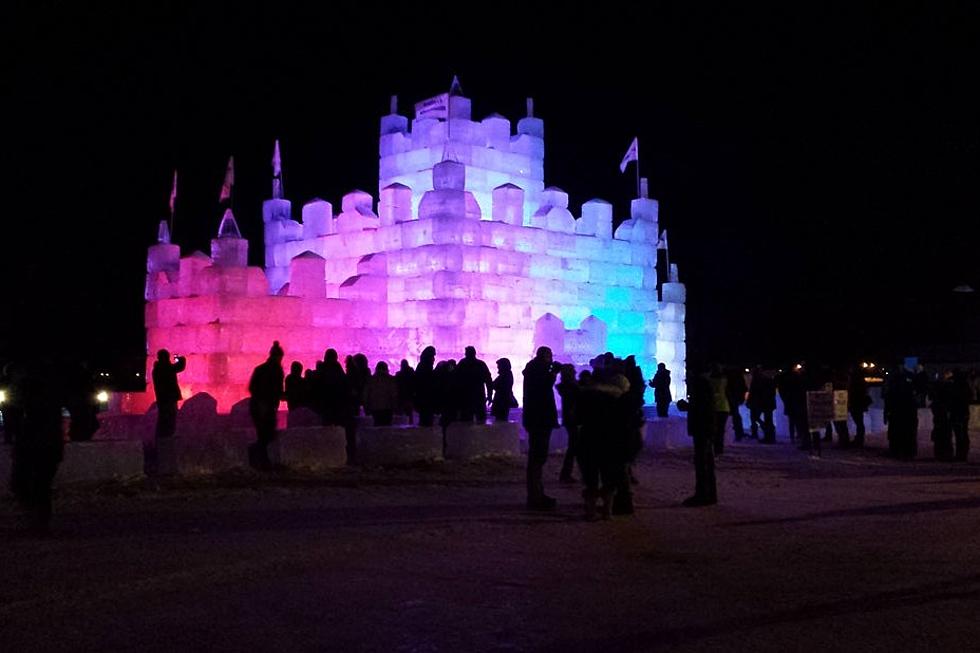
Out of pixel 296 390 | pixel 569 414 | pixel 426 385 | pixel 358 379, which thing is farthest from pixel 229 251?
pixel 569 414

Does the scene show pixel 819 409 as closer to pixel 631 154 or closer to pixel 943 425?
pixel 943 425

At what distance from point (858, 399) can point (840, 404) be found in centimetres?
110

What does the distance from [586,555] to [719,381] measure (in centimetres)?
801

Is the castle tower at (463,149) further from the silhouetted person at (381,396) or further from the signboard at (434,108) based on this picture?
the silhouetted person at (381,396)

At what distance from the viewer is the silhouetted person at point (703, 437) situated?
36.5 ft

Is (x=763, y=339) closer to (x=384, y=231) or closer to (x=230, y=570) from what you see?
(x=384, y=231)

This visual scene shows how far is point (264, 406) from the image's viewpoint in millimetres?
13078

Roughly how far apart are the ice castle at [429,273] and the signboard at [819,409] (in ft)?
24.4

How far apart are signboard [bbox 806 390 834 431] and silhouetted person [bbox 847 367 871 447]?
1732mm

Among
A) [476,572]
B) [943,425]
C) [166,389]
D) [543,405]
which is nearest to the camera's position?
[476,572]

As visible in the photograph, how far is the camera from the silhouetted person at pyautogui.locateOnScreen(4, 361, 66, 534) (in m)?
8.67

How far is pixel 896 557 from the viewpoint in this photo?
8062 mm

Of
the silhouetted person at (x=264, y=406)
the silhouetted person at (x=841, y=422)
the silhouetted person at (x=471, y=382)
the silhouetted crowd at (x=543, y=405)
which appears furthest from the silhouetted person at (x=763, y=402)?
the silhouetted person at (x=264, y=406)

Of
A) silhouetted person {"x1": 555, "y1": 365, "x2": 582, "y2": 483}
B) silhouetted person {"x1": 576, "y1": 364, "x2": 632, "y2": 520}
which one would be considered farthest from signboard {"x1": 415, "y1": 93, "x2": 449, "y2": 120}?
silhouetted person {"x1": 576, "y1": 364, "x2": 632, "y2": 520}
